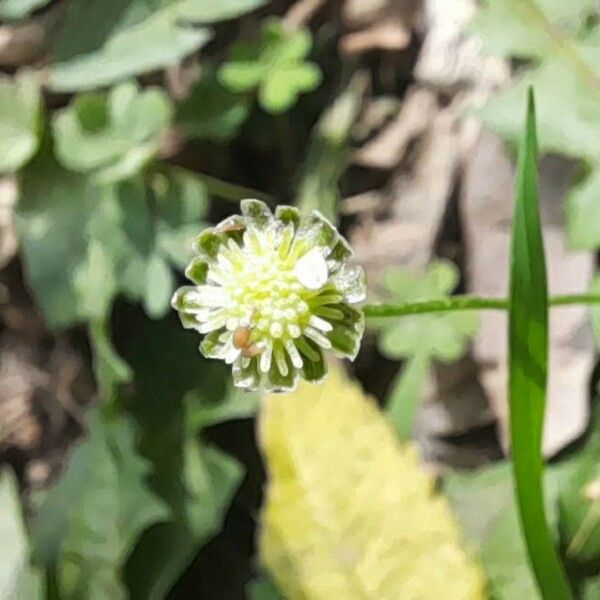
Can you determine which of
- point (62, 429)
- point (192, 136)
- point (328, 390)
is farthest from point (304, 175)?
point (62, 429)

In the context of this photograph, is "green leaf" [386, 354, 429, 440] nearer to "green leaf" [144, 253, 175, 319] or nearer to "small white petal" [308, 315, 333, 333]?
Result: "green leaf" [144, 253, 175, 319]

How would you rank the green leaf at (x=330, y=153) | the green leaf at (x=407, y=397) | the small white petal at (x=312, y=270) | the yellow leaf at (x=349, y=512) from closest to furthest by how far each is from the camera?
1. the small white petal at (x=312, y=270)
2. the yellow leaf at (x=349, y=512)
3. the green leaf at (x=407, y=397)
4. the green leaf at (x=330, y=153)

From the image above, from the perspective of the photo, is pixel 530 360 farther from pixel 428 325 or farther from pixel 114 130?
pixel 114 130

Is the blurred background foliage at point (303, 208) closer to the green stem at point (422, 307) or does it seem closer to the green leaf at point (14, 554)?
the green leaf at point (14, 554)

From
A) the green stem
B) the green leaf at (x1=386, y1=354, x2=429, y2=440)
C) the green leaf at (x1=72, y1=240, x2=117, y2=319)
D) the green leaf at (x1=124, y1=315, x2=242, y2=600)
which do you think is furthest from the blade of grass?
the green leaf at (x1=72, y1=240, x2=117, y2=319)

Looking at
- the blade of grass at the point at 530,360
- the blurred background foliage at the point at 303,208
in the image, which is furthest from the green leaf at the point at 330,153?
the blade of grass at the point at 530,360

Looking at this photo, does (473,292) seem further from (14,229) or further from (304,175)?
(14,229)
